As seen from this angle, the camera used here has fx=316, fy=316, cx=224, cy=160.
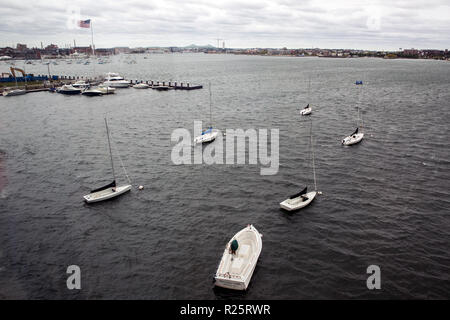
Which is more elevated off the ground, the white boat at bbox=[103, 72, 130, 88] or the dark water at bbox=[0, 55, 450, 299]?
the white boat at bbox=[103, 72, 130, 88]

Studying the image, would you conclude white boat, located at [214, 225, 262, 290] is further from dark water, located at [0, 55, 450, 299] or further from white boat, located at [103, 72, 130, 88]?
white boat, located at [103, 72, 130, 88]

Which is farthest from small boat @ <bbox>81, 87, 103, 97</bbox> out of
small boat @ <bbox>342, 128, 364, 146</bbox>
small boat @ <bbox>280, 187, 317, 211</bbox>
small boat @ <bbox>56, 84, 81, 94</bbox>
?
small boat @ <bbox>280, 187, 317, 211</bbox>

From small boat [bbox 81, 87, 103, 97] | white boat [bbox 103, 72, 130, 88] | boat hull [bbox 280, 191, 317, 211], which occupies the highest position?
white boat [bbox 103, 72, 130, 88]

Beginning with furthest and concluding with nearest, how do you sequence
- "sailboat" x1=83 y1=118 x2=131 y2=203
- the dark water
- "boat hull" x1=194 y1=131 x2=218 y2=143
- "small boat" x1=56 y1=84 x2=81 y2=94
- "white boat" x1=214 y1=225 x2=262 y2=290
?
1. "small boat" x1=56 y1=84 x2=81 y2=94
2. "boat hull" x1=194 y1=131 x2=218 y2=143
3. "sailboat" x1=83 y1=118 x2=131 y2=203
4. the dark water
5. "white boat" x1=214 y1=225 x2=262 y2=290

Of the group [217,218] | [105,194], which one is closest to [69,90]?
[105,194]

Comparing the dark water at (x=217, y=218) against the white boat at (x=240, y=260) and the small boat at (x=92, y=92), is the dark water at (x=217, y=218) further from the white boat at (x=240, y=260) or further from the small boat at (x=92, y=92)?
the small boat at (x=92, y=92)

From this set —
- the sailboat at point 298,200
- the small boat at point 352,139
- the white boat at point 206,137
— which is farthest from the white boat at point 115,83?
the sailboat at point 298,200

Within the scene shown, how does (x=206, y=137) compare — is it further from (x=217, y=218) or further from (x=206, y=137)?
(x=217, y=218)
